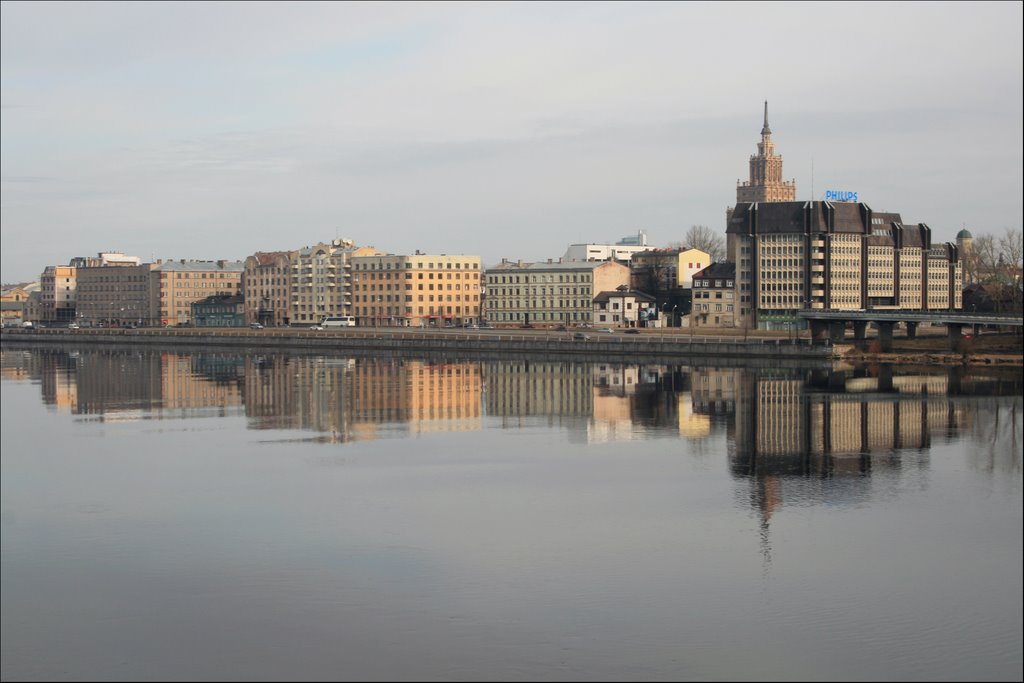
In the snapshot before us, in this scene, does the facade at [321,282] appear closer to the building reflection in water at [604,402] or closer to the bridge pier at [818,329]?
A: the building reflection in water at [604,402]

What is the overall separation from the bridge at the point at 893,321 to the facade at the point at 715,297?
69.5ft

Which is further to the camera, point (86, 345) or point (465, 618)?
point (86, 345)

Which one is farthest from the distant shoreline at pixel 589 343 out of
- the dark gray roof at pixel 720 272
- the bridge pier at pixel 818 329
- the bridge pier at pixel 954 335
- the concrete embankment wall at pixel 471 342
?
the dark gray roof at pixel 720 272

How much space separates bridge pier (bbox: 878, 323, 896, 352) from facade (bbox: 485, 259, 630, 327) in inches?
2242

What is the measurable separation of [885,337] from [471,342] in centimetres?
4385

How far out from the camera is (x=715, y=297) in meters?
144

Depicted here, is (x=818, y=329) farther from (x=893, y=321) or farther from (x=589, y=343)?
(x=589, y=343)

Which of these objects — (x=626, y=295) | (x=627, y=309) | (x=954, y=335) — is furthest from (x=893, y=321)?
(x=626, y=295)

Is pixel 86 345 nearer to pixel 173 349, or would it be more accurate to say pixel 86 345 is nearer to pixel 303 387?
pixel 173 349

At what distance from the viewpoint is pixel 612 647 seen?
2494cm

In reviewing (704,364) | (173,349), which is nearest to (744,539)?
(704,364)

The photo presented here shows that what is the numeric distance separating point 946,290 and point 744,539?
5567 inches

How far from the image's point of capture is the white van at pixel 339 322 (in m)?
178

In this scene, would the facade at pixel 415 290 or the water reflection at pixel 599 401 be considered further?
the facade at pixel 415 290
